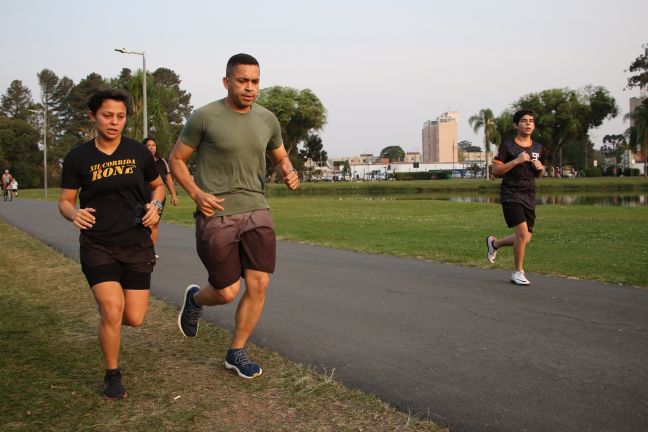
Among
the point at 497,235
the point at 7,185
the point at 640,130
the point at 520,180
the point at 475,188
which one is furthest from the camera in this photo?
the point at 640,130

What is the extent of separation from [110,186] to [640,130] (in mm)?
74157

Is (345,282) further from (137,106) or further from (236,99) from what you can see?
(137,106)

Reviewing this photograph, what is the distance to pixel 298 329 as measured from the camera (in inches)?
210

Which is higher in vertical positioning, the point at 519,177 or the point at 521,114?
the point at 521,114

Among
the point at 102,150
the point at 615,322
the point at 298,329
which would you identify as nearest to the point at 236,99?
the point at 102,150

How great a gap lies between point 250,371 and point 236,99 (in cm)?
183

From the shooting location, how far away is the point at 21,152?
80.4 meters

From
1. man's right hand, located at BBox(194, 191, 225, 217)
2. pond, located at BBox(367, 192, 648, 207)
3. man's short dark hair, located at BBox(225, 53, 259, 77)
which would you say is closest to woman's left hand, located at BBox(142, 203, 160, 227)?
man's right hand, located at BBox(194, 191, 225, 217)

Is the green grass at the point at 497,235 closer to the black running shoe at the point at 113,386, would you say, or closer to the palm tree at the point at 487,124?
the black running shoe at the point at 113,386

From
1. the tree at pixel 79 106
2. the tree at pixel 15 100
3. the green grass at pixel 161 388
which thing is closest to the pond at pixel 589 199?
the green grass at pixel 161 388

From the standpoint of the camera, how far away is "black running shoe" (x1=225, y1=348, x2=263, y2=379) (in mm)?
→ 4004

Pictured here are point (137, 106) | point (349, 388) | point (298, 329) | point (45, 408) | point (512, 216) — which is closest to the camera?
point (45, 408)

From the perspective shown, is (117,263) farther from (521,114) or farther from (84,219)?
(521,114)

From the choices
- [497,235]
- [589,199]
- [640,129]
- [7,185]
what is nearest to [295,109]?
[640,129]
